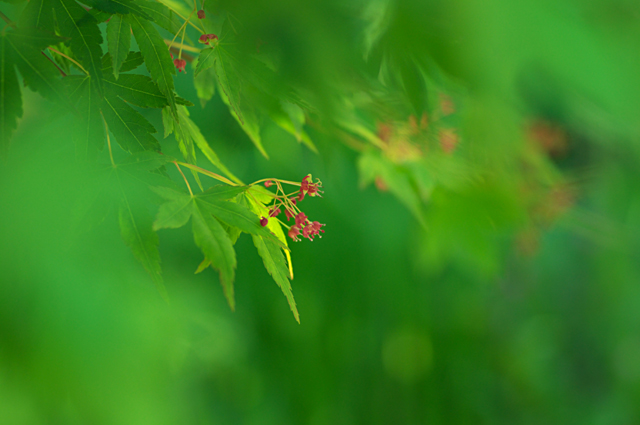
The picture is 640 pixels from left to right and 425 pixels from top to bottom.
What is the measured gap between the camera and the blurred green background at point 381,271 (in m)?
0.12

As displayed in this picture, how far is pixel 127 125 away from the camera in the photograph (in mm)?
243

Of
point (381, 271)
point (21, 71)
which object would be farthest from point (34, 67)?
point (381, 271)

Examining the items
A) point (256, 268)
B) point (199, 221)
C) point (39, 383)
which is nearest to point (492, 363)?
point (256, 268)

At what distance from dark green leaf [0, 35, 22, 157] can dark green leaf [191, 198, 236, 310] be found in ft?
0.28

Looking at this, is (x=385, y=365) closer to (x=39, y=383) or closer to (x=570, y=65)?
(x=39, y=383)

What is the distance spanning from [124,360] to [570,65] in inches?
32.2

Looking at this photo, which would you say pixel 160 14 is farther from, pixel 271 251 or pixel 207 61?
pixel 271 251

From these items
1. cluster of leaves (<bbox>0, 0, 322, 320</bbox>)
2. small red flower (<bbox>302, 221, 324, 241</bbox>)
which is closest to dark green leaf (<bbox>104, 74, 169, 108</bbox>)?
cluster of leaves (<bbox>0, 0, 322, 320</bbox>)

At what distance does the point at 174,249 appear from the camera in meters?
1.00

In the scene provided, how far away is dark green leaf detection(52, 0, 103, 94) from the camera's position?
0.72 feet

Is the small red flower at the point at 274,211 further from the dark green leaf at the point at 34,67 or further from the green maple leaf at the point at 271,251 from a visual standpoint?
the dark green leaf at the point at 34,67

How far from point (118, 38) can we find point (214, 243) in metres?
0.11

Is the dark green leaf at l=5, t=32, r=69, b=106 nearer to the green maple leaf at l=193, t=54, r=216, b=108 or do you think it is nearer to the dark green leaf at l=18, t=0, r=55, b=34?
the dark green leaf at l=18, t=0, r=55, b=34

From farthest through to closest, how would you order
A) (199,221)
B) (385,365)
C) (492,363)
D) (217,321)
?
(492,363) < (385,365) < (217,321) < (199,221)
